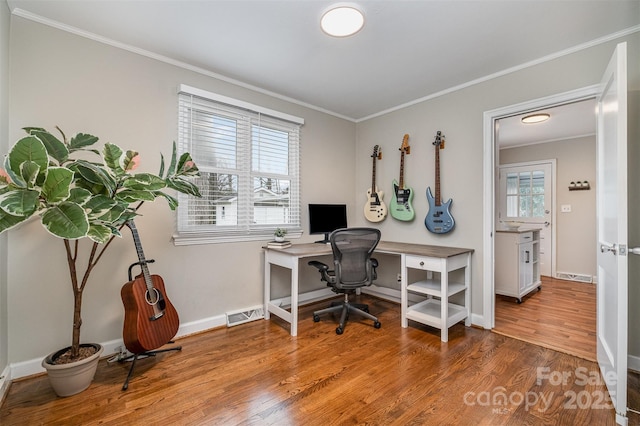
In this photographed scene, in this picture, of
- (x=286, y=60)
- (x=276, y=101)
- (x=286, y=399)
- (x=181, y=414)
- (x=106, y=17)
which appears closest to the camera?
(x=181, y=414)

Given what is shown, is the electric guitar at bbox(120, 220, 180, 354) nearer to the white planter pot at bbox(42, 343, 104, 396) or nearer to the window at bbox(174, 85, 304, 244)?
the white planter pot at bbox(42, 343, 104, 396)

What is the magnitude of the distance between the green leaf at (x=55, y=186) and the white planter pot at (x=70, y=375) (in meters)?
1.05

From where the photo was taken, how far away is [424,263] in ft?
8.70

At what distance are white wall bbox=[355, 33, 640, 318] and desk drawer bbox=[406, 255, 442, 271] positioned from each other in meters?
0.54

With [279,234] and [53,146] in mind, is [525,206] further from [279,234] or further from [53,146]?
[53,146]

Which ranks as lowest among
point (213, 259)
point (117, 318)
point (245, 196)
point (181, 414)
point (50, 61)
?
point (181, 414)

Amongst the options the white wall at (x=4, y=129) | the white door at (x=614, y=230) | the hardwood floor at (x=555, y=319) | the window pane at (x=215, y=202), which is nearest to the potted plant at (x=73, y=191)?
the white wall at (x=4, y=129)

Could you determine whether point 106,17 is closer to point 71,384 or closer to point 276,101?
point 276,101

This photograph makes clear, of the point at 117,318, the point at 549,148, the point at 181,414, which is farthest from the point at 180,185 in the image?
the point at 549,148

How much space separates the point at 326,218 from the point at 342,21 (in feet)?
6.45

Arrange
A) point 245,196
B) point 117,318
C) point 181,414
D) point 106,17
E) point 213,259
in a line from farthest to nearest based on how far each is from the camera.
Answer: point 245,196 < point 213,259 < point 117,318 < point 106,17 < point 181,414

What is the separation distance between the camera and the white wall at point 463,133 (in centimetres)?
227

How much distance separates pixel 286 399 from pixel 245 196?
184cm

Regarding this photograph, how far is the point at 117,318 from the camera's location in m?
2.24
